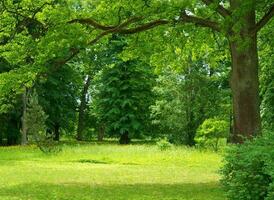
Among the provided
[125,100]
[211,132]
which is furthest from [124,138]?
[211,132]

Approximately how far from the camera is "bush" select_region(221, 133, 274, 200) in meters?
9.16

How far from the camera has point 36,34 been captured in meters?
17.8

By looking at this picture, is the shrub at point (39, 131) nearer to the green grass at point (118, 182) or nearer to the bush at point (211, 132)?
the green grass at point (118, 182)

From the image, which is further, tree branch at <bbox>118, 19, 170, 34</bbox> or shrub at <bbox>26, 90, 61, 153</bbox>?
shrub at <bbox>26, 90, 61, 153</bbox>

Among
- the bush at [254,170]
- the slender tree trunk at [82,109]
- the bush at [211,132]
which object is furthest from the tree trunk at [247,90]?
the slender tree trunk at [82,109]

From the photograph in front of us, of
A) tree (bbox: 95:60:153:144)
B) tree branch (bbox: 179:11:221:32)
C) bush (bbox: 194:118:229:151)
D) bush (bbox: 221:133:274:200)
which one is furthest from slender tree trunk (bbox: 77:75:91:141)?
bush (bbox: 221:133:274:200)

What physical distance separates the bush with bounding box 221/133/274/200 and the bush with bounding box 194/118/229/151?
22.8m

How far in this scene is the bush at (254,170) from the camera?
361 inches

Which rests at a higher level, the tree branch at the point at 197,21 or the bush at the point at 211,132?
the tree branch at the point at 197,21

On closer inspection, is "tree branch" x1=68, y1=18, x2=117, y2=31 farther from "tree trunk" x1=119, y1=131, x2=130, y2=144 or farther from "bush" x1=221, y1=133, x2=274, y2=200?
"tree trunk" x1=119, y1=131, x2=130, y2=144

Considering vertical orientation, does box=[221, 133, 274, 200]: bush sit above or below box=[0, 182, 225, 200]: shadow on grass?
above

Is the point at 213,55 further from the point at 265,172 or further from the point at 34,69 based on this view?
the point at 265,172

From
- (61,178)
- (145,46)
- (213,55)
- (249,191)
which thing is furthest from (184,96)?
(249,191)

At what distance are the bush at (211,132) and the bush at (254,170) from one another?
22.8m
